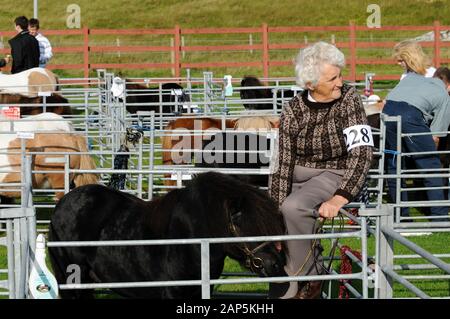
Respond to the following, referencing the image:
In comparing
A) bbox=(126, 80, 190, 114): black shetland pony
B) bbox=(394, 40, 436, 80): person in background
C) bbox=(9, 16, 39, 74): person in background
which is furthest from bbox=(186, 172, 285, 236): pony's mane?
bbox=(126, 80, 190, 114): black shetland pony

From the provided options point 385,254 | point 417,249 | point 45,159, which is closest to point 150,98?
point 45,159

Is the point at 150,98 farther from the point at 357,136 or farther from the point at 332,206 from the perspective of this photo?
the point at 332,206

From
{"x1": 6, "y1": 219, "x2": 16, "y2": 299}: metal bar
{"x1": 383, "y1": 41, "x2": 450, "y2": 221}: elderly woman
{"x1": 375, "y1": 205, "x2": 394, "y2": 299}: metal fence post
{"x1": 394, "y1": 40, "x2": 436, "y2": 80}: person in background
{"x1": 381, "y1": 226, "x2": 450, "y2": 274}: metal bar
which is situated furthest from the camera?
{"x1": 383, "y1": 41, "x2": 450, "y2": 221}: elderly woman

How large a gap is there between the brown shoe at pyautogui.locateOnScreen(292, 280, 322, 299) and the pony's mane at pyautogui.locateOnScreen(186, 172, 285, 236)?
0.34 metres

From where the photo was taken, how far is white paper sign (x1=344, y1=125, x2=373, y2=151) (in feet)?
16.6

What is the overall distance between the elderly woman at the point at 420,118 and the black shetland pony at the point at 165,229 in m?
4.32

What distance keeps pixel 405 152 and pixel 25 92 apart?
6.15m

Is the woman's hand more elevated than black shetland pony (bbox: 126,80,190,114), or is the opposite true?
black shetland pony (bbox: 126,80,190,114)

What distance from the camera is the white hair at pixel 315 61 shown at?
5.10m

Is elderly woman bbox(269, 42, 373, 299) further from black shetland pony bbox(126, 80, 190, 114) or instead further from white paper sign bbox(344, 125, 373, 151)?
black shetland pony bbox(126, 80, 190, 114)

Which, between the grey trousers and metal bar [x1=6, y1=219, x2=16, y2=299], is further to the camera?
the grey trousers

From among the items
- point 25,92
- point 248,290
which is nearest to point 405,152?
point 248,290

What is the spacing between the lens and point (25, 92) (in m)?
13.9

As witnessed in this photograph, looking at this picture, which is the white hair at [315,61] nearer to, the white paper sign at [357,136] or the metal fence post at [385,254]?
the white paper sign at [357,136]
